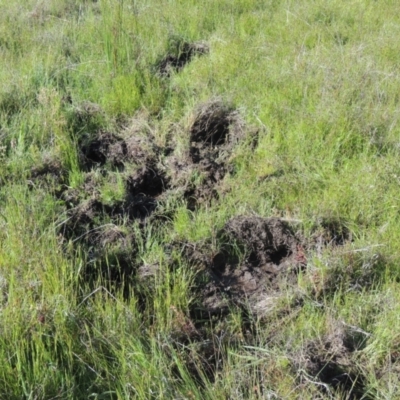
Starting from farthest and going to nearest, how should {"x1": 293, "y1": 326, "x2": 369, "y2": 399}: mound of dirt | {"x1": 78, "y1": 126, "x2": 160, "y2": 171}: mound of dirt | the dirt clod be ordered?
{"x1": 78, "y1": 126, "x2": 160, "y2": 171}: mound of dirt → the dirt clod → {"x1": 293, "y1": 326, "x2": 369, "y2": 399}: mound of dirt

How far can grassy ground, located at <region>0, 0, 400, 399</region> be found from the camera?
7.24ft

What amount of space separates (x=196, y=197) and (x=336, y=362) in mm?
1398

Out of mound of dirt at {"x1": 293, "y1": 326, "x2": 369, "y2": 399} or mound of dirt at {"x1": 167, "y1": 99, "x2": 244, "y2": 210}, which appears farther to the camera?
mound of dirt at {"x1": 167, "y1": 99, "x2": 244, "y2": 210}

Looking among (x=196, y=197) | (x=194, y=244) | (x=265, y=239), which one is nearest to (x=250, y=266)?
(x=265, y=239)

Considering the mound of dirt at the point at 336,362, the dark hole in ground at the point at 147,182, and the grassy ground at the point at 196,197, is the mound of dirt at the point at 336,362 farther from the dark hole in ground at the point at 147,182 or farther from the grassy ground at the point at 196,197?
the dark hole in ground at the point at 147,182

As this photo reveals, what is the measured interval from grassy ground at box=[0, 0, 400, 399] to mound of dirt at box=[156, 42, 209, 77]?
0.7 inches

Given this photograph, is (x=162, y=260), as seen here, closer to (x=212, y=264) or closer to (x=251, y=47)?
(x=212, y=264)

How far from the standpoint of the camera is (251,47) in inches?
184

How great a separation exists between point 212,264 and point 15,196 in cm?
119

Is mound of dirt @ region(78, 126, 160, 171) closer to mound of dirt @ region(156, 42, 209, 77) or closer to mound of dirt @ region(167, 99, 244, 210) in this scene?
mound of dirt @ region(167, 99, 244, 210)

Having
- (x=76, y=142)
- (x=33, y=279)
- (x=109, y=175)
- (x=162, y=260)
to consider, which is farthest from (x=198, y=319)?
(x=76, y=142)

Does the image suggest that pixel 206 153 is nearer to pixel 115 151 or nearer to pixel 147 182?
pixel 147 182

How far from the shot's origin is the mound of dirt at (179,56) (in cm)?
457

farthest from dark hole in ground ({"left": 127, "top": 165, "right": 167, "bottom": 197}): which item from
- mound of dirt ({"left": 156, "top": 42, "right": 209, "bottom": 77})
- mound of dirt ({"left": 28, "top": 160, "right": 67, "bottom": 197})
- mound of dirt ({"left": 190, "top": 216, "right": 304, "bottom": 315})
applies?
mound of dirt ({"left": 156, "top": 42, "right": 209, "bottom": 77})
